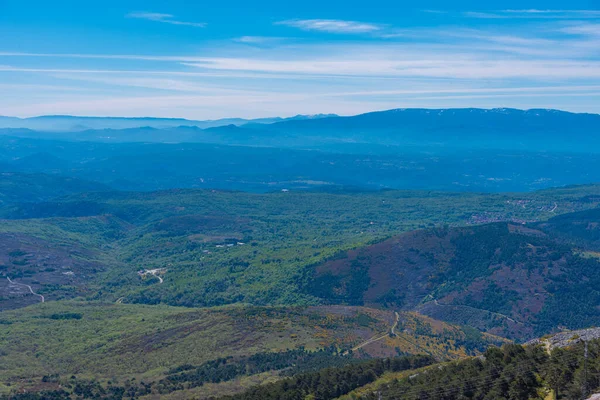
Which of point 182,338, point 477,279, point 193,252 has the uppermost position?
point 477,279

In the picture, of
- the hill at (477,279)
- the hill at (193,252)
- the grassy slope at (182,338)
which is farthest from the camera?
the hill at (193,252)

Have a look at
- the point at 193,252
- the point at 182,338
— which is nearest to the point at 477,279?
the point at 182,338

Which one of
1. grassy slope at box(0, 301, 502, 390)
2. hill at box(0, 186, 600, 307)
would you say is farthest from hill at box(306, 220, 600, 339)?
grassy slope at box(0, 301, 502, 390)

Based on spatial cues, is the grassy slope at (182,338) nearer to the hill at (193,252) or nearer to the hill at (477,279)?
the hill at (477,279)

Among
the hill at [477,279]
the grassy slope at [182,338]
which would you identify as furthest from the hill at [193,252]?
the grassy slope at [182,338]

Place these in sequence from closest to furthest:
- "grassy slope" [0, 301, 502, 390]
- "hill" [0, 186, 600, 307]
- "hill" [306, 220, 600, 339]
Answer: "grassy slope" [0, 301, 502, 390] → "hill" [306, 220, 600, 339] → "hill" [0, 186, 600, 307]

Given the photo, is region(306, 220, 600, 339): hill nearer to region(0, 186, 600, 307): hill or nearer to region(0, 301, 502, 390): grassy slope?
region(0, 186, 600, 307): hill

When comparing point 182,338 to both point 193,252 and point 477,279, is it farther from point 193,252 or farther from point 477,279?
point 193,252

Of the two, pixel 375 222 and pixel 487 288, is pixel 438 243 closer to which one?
pixel 487 288

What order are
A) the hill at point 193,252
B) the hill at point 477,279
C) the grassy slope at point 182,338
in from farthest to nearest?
1. the hill at point 193,252
2. the hill at point 477,279
3. the grassy slope at point 182,338

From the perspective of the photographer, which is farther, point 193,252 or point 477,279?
point 193,252

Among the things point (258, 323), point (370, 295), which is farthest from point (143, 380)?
point (370, 295)
